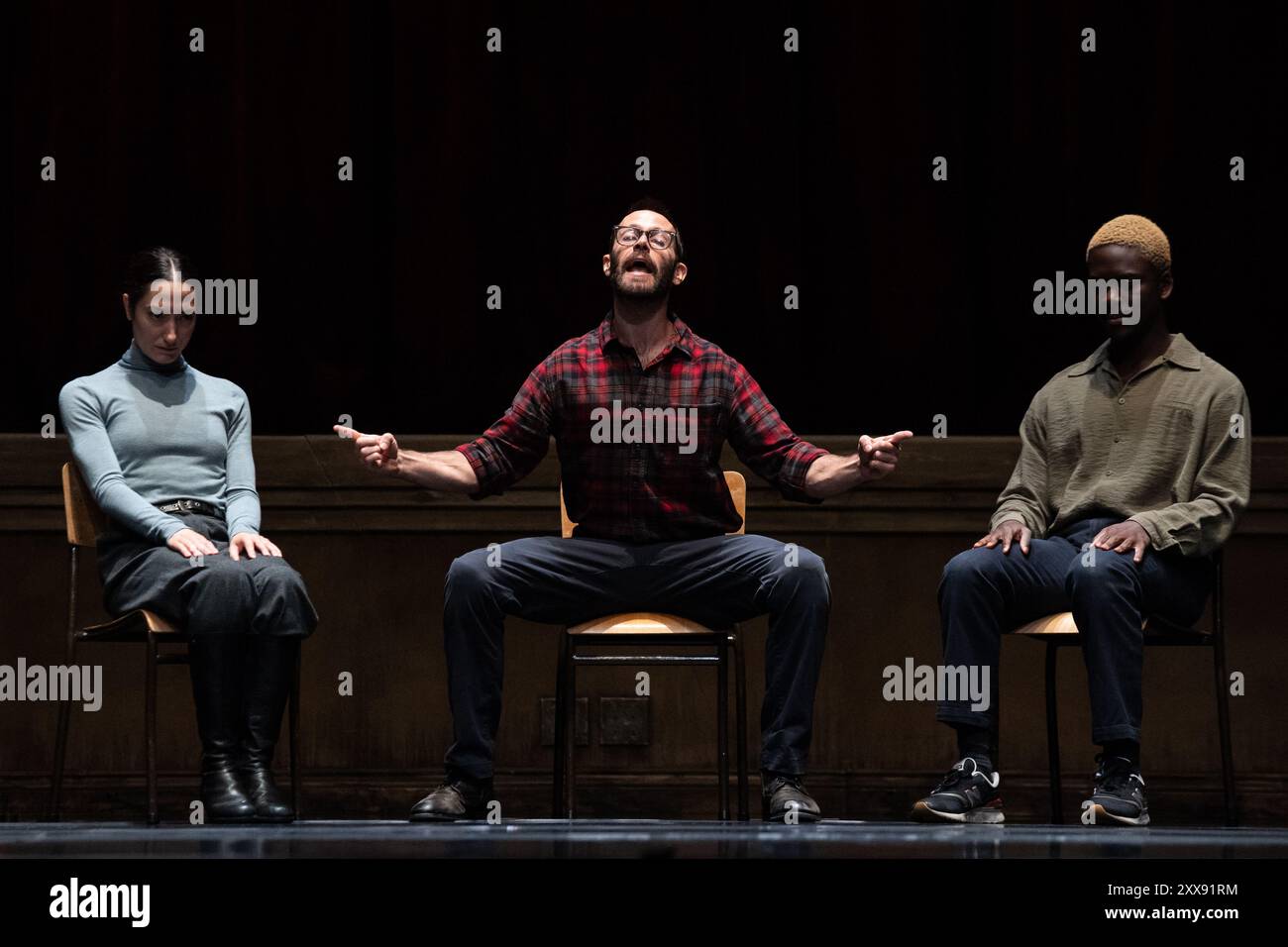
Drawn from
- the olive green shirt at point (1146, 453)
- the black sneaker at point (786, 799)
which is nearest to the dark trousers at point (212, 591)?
the black sneaker at point (786, 799)

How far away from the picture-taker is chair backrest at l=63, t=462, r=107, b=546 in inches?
142

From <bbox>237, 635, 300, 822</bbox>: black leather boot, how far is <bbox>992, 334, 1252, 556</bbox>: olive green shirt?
157 centimetres

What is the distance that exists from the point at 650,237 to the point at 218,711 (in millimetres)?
1408

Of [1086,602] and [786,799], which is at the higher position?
[1086,602]

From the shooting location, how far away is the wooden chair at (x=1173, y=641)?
342 cm

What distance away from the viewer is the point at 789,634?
3.37 m

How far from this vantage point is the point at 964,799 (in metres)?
3.21

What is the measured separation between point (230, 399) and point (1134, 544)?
6.68 ft

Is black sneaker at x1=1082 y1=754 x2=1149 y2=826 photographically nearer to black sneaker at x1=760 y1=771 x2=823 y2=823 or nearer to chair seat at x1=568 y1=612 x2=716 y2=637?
black sneaker at x1=760 y1=771 x2=823 y2=823

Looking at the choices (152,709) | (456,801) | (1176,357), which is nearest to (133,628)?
(152,709)

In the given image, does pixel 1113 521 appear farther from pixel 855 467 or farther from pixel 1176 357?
pixel 855 467

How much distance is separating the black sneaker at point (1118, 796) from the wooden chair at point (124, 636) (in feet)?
5.40
